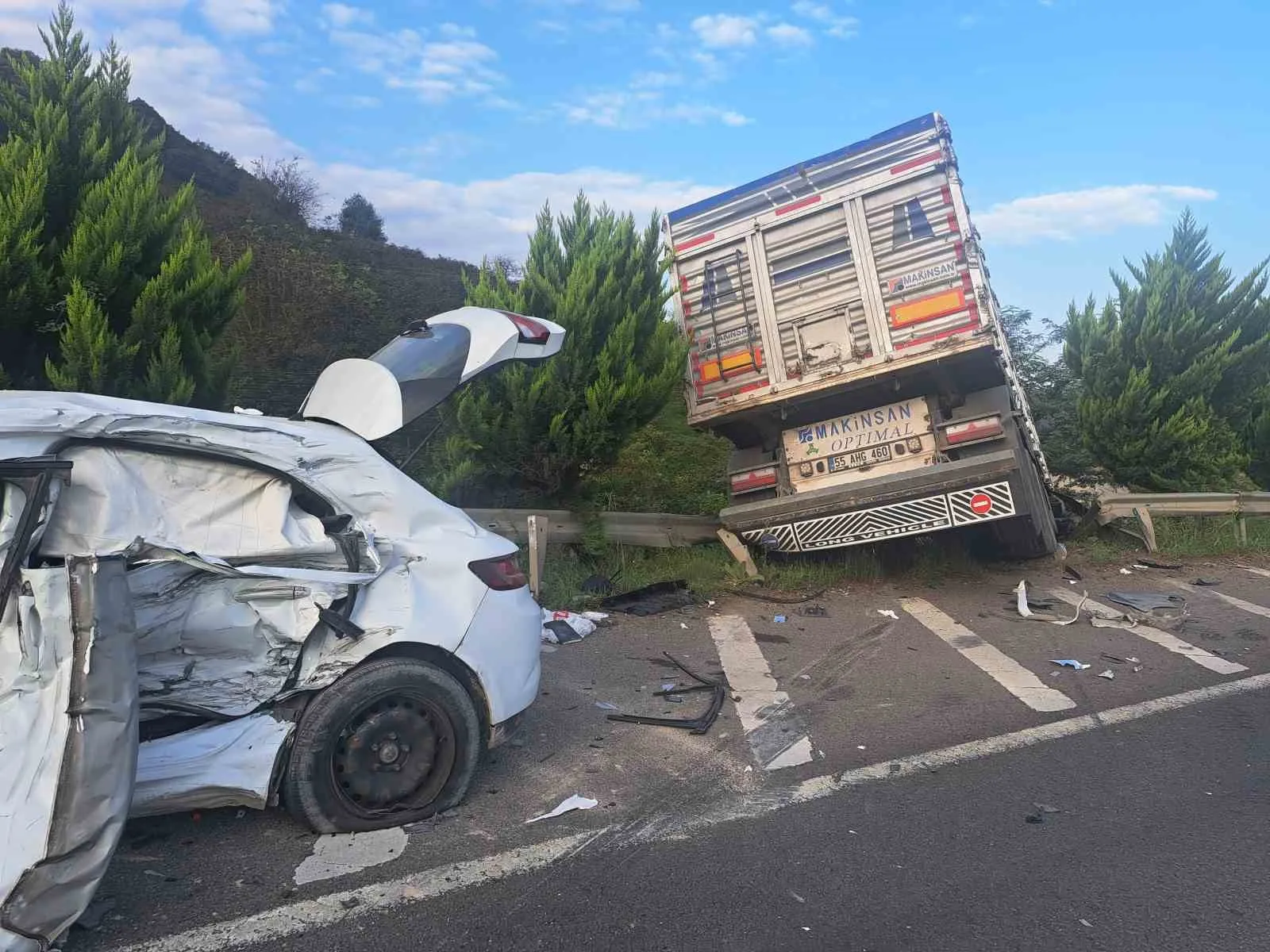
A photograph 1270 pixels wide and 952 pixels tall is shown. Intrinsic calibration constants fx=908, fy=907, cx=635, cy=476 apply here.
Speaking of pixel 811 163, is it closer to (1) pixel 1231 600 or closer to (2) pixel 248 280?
(1) pixel 1231 600

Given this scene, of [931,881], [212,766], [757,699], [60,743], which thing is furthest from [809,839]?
[60,743]

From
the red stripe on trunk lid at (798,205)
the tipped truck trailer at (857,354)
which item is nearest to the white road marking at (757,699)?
the tipped truck trailer at (857,354)

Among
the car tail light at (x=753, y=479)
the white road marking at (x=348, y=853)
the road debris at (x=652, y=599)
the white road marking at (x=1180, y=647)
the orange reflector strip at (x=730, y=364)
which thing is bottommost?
the white road marking at (x=1180, y=647)

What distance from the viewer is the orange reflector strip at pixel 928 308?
7.40 m

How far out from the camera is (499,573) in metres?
3.97

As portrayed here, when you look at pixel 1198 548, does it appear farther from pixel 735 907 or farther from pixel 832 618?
pixel 735 907

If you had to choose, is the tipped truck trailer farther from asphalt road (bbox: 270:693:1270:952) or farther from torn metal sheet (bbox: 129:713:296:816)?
torn metal sheet (bbox: 129:713:296:816)

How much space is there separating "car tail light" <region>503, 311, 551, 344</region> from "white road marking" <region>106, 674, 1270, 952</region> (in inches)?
98.8

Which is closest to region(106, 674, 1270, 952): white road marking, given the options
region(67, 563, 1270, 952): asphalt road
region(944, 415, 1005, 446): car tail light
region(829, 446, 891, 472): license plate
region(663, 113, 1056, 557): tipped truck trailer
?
region(67, 563, 1270, 952): asphalt road

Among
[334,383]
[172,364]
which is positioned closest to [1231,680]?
[334,383]

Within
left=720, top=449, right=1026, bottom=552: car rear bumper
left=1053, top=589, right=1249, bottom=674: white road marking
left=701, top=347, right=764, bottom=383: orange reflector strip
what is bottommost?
left=1053, top=589, right=1249, bottom=674: white road marking

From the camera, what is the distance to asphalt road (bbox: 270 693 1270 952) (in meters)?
2.84

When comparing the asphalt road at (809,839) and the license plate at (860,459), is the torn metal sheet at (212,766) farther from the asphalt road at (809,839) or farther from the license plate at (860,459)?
the license plate at (860,459)

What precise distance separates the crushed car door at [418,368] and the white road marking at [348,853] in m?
1.68
